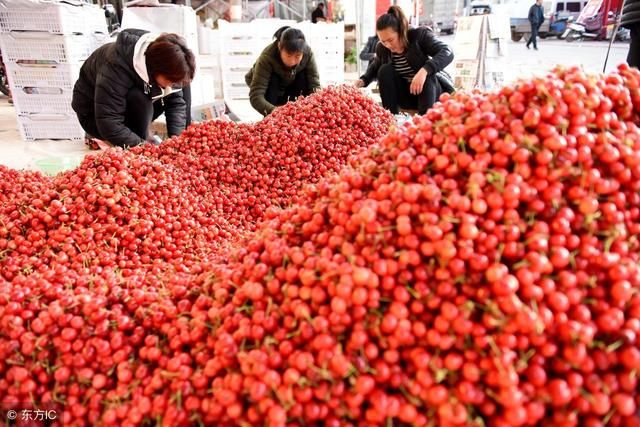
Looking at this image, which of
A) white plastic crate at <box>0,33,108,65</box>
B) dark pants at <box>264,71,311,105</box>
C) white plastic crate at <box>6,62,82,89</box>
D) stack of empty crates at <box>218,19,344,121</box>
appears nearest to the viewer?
dark pants at <box>264,71,311,105</box>

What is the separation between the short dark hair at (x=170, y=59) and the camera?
299 centimetres

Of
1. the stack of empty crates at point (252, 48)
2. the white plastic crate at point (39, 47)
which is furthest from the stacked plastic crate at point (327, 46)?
the white plastic crate at point (39, 47)

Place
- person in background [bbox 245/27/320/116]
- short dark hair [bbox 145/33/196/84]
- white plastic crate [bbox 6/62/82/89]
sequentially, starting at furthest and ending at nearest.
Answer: white plastic crate [bbox 6/62/82/89] → person in background [bbox 245/27/320/116] → short dark hair [bbox 145/33/196/84]

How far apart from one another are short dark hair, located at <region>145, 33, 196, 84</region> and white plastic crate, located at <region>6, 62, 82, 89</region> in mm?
3310

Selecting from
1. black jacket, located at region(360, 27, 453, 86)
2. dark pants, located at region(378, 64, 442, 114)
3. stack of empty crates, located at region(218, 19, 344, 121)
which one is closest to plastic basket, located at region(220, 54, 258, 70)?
stack of empty crates, located at region(218, 19, 344, 121)

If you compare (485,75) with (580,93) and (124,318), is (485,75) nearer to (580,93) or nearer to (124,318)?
(580,93)

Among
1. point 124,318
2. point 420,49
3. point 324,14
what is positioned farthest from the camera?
point 324,14

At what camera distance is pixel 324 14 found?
13320mm

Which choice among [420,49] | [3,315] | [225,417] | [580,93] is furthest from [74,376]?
[420,49]

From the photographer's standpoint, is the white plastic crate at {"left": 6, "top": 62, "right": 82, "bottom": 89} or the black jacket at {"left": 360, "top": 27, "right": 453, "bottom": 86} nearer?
the black jacket at {"left": 360, "top": 27, "right": 453, "bottom": 86}

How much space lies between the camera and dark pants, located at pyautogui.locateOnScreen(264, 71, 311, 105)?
16.1 ft

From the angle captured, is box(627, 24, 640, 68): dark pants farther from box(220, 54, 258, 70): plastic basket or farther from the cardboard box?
box(220, 54, 258, 70): plastic basket

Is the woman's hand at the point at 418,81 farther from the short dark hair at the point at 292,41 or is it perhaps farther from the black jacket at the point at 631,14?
the black jacket at the point at 631,14

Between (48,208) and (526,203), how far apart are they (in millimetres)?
1786
